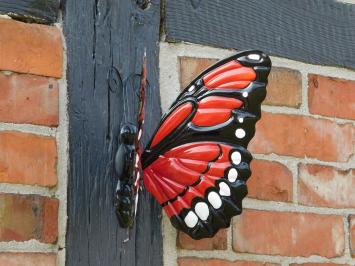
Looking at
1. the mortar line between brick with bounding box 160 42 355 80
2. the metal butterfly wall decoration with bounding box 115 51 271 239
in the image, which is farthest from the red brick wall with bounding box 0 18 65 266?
the mortar line between brick with bounding box 160 42 355 80

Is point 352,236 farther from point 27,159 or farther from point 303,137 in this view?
point 27,159

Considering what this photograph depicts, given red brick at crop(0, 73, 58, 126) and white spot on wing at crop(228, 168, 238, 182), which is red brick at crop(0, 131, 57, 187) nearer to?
red brick at crop(0, 73, 58, 126)

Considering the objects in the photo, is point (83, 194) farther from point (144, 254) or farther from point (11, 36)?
point (11, 36)

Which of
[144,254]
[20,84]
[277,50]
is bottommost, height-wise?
[144,254]

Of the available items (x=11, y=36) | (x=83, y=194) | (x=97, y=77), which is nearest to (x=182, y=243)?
(x=83, y=194)

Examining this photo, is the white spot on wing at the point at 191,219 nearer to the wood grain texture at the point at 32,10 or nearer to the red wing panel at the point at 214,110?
the red wing panel at the point at 214,110

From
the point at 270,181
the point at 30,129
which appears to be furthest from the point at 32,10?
the point at 270,181

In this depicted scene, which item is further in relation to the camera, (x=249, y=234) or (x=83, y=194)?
(x=249, y=234)

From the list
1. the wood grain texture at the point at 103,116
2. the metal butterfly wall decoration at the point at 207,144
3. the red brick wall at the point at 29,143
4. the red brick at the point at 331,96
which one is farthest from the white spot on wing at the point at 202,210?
the red brick at the point at 331,96
